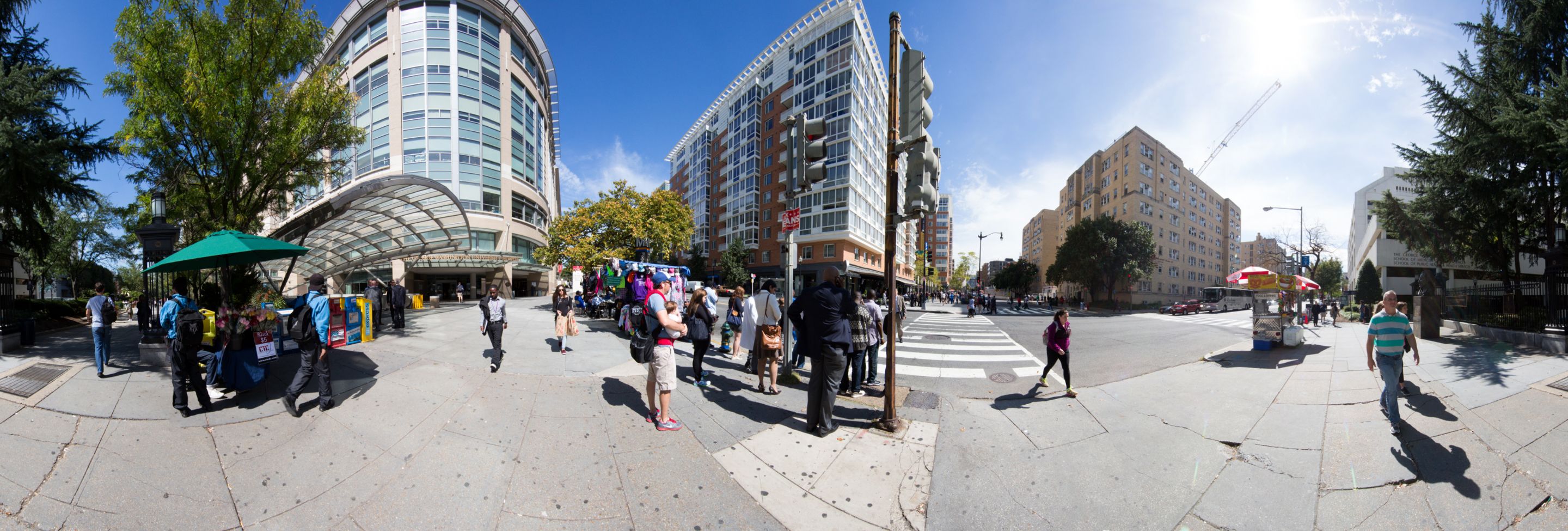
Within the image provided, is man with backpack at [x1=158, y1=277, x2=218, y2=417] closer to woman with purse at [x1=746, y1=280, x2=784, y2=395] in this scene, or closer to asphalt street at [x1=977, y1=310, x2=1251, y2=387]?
woman with purse at [x1=746, y1=280, x2=784, y2=395]

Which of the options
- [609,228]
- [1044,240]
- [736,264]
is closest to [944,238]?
[1044,240]

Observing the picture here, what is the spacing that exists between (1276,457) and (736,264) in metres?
36.5

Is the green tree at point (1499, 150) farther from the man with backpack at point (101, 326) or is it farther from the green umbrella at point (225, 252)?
the man with backpack at point (101, 326)

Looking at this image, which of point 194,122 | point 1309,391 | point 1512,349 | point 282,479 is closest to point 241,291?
point 194,122

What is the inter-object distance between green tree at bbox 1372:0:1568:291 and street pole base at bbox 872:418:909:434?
39.3ft

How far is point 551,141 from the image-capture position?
47.9m

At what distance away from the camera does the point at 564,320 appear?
820 cm

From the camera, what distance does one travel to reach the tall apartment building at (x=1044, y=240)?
234 feet

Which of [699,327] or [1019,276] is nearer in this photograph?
[699,327]

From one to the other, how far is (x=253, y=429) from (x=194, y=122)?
7.37 m

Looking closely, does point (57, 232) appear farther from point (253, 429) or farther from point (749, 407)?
point (749, 407)

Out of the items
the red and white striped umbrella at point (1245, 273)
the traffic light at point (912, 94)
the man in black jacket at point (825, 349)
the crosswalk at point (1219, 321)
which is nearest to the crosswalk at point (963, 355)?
the man in black jacket at point (825, 349)

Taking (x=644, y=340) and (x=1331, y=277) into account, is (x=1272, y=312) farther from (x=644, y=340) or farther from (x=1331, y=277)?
(x=1331, y=277)

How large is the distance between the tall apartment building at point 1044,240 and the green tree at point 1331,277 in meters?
28.1
